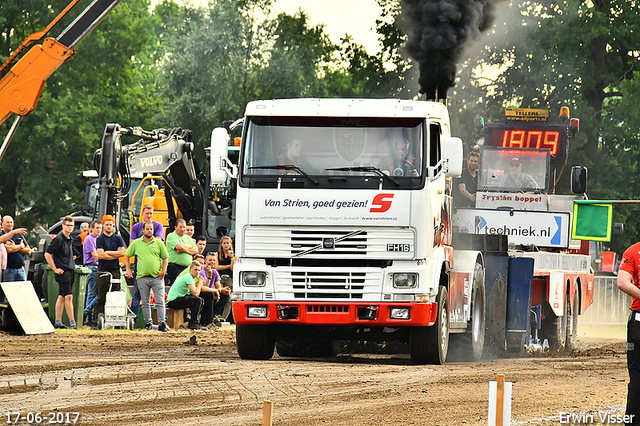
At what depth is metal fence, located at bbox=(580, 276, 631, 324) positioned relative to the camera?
31.5 m

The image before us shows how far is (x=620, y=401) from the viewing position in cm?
1099

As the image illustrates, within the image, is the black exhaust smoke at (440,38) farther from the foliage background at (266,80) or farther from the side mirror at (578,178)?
the foliage background at (266,80)

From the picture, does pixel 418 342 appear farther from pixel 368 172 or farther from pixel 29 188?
pixel 29 188

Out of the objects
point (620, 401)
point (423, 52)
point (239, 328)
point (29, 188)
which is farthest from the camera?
point (29, 188)

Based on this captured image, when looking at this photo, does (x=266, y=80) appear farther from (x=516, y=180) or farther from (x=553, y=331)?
(x=553, y=331)

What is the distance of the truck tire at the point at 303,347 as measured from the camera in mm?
15227

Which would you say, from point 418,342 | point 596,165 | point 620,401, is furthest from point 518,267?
point 596,165

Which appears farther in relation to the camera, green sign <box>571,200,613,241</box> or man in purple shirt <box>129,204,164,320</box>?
green sign <box>571,200,613,241</box>

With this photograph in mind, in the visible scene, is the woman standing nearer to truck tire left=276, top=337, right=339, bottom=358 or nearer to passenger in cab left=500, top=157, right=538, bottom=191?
passenger in cab left=500, top=157, right=538, bottom=191

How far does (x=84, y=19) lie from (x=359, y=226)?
226 inches

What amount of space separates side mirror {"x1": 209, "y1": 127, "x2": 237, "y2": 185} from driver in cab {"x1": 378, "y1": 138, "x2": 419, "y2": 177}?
1798mm

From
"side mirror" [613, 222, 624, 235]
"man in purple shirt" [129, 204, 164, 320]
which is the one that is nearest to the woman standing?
"man in purple shirt" [129, 204, 164, 320]

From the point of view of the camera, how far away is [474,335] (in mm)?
15836

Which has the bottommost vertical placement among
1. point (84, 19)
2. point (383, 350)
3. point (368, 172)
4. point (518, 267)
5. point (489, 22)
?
point (383, 350)
